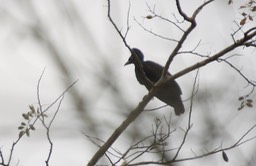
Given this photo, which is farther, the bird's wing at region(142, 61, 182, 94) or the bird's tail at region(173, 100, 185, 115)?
the bird's wing at region(142, 61, 182, 94)

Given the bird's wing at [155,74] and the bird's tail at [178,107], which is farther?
the bird's wing at [155,74]

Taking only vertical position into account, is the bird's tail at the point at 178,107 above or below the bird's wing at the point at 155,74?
below

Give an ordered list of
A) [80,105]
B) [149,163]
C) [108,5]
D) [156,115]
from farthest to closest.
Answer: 1. [156,115]
2. [108,5]
3. [149,163]
4. [80,105]

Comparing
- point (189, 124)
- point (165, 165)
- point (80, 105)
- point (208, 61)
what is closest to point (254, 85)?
point (208, 61)

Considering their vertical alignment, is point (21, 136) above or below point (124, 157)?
above

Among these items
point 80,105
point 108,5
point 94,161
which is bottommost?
point 80,105

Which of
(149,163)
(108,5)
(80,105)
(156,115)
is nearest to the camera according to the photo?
(80,105)

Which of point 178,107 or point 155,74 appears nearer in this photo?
point 178,107

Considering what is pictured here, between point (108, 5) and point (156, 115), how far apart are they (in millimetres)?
1062

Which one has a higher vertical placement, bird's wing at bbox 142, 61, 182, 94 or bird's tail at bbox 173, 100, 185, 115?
bird's wing at bbox 142, 61, 182, 94

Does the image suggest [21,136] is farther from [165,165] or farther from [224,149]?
[224,149]

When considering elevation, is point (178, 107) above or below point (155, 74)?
below

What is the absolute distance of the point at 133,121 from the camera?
152 inches

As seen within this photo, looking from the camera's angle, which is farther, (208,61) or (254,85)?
(254,85)
